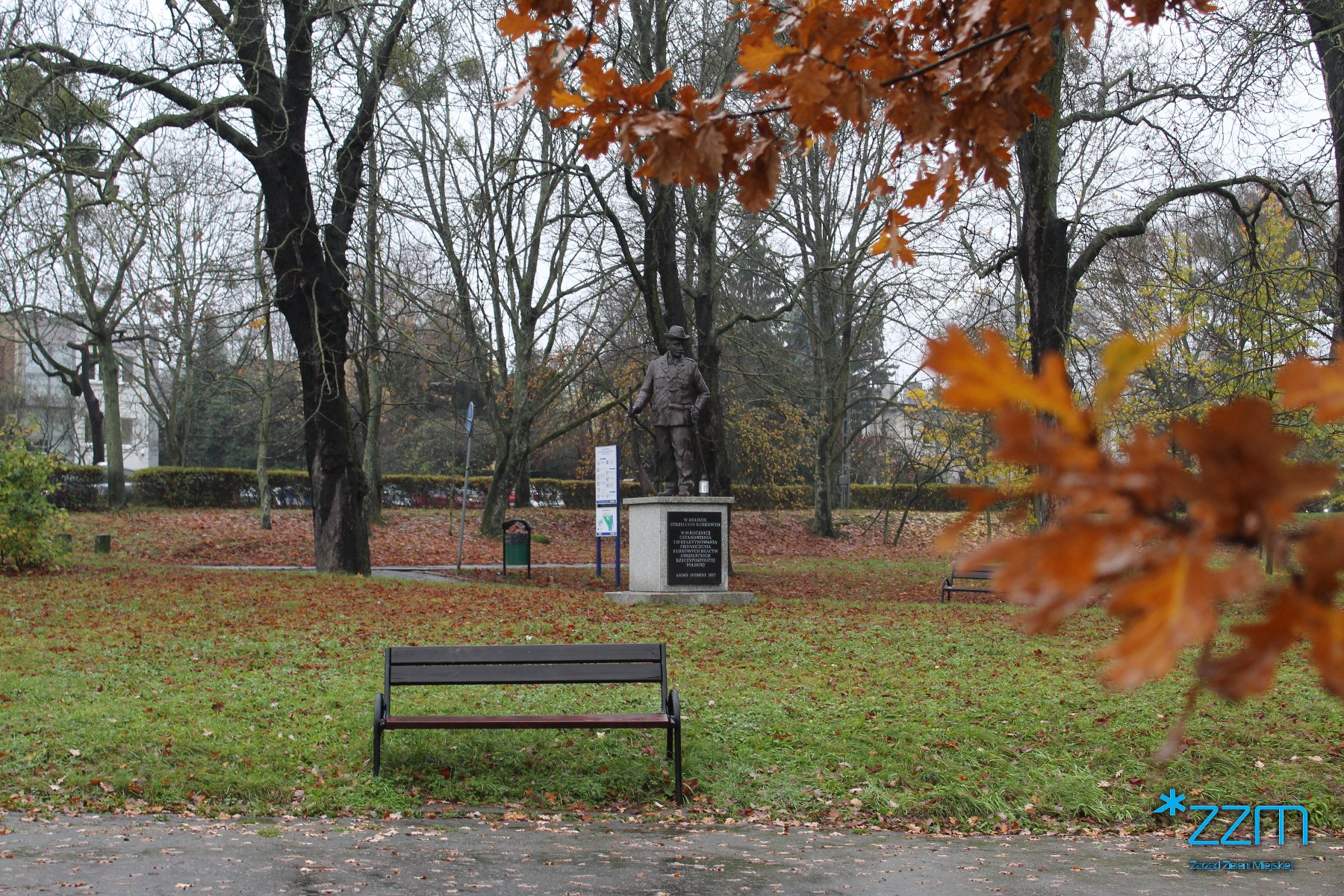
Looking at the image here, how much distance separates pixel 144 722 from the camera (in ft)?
25.6

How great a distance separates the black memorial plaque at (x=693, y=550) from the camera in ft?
56.2

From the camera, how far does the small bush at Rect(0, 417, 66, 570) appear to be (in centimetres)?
1630

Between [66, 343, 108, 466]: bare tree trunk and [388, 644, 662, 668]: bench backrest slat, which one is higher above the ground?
[66, 343, 108, 466]: bare tree trunk

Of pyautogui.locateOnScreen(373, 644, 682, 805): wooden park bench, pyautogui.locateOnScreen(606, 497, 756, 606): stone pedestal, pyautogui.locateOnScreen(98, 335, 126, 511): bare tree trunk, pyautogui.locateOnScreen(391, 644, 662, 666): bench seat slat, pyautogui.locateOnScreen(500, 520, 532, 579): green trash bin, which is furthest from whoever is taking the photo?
pyautogui.locateOnScreen(98, 335, 126, 511): bare tree trunk

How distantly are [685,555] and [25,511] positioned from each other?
9183mm

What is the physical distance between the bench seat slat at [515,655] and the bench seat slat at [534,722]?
0.36 m

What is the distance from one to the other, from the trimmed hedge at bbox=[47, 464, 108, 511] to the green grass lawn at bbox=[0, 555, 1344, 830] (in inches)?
701

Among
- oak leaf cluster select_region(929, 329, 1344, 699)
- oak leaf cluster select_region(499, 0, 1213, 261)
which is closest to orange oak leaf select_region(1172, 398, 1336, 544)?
oak leaf cluster select_region(929, 329, 1344, 699)

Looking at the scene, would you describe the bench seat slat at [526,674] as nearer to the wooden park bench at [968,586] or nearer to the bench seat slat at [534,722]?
the bench seat slat at [534,722]

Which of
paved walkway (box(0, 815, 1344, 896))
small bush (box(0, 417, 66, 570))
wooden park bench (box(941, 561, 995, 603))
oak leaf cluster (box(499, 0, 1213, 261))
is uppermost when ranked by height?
oak leaf cluster (box(499, 0, 1213, 261))

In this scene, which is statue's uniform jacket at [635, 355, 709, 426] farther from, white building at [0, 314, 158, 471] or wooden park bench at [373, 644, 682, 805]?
white building at [0, 314, 158, 471]

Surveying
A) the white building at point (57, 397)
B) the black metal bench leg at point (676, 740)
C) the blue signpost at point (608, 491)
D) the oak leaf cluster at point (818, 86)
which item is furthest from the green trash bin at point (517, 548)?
the oak leaf cluster at point (818, 86)

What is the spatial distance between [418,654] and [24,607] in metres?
7.84

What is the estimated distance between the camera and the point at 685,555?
17.2 metres
